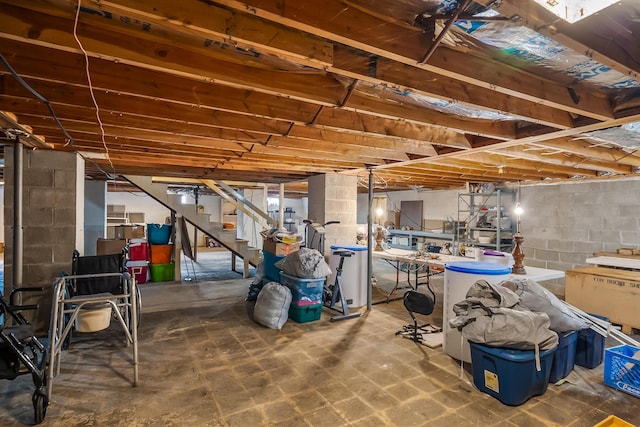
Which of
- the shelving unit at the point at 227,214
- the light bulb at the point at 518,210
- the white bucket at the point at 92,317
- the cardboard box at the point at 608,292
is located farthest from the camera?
the shelving unit at the point at 227,214

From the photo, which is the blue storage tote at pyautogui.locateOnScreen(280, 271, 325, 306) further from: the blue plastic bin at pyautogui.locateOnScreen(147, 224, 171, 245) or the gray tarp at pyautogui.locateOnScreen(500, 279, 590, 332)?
the blue plastic bin at pyautogui.locateOnScreen(147, 224, 171, 245)

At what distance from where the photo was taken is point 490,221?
699cm

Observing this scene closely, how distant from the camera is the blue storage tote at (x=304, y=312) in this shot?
389cm

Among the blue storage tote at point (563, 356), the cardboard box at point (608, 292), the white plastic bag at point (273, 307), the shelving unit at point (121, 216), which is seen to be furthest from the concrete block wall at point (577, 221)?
the shelving unit at point (121, 216)

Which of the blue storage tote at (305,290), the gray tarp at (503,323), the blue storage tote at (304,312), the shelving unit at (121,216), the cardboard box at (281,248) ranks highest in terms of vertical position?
the shelving unit at (121,216)

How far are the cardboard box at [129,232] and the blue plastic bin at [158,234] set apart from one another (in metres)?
0.82

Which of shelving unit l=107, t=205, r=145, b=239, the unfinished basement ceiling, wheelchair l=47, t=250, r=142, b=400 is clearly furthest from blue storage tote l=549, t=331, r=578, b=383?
shelving unit l=107, t=205, r=145, b=239

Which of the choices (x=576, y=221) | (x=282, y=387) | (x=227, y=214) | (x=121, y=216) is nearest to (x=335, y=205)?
(x=282, y=387)

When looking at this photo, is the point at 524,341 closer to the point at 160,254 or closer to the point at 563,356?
the point at 563,356

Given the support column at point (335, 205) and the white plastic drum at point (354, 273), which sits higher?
the support column at point (335, 205)

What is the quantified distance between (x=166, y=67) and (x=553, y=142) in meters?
3.14

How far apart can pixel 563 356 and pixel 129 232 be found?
7.32 metres

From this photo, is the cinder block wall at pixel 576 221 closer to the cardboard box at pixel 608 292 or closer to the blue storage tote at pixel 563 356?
the cardboard box at pixel 608 292

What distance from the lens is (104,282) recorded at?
3.42m
